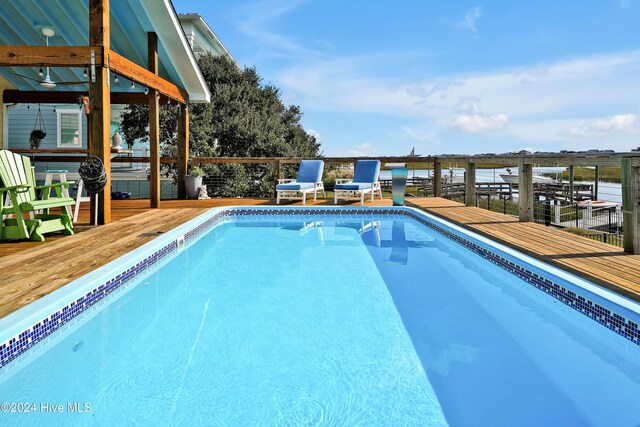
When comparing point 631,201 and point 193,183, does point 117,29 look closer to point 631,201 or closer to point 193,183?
point 193,183

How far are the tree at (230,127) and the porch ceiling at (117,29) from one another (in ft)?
11.4

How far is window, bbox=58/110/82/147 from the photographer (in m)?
12.6

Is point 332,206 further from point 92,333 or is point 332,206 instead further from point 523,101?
point 523,101

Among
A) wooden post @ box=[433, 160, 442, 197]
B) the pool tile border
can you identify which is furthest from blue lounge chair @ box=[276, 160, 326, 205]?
the pool tile border

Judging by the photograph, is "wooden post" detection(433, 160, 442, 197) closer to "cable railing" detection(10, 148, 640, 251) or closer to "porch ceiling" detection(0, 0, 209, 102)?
"cable railing" detection(10, 148, 640, 251)

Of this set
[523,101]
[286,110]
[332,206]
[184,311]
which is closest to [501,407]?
[184,311]

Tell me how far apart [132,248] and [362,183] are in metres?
6.17

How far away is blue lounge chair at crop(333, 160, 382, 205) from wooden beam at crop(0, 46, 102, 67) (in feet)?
17.3

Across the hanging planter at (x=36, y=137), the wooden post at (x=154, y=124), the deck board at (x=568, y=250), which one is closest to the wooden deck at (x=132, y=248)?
the deck board at (x=568, y=250)

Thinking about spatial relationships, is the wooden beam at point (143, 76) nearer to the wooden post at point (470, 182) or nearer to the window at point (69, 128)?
the window at point (69, 128)

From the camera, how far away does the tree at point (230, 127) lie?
14492mm

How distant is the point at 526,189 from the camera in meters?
6.21

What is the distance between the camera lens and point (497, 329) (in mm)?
3354

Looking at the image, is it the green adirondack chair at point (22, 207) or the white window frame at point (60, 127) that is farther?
the white window frame at point (60, 127)
